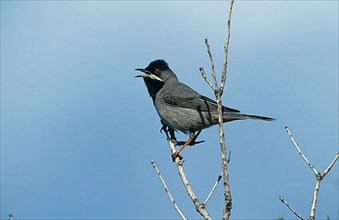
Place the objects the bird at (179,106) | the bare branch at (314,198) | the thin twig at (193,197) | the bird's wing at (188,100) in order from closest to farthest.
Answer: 1. the bare branch at (314,198)
2. the thin twig at (193,197)
3. the bird at (179,106)
4. the bird's wing at (188,100)

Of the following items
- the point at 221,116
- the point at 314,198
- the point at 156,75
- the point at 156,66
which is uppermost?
the point at 156,66

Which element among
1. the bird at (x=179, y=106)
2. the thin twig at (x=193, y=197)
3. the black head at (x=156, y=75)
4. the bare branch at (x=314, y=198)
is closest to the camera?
the bare branch at (x=314, y=198)

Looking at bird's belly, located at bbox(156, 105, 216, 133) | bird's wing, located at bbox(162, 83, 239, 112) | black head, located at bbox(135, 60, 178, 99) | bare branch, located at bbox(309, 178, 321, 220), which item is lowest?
bare branch, located at bbox(309, 178, 321, 220)

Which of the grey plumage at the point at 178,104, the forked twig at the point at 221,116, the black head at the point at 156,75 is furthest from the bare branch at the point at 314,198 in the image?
the black head at the point at 156,75

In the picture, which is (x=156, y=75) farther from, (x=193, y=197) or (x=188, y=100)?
(x=193, y=197)

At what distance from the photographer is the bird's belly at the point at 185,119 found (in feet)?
33.9

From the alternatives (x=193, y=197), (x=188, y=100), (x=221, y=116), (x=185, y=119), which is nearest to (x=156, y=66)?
(x=188, y=100)

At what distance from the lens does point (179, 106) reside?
10.7 meters

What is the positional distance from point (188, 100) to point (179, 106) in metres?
0.22

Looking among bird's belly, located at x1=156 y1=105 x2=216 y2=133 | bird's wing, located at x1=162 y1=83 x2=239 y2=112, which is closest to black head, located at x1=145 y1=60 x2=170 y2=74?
bird's wing, located at x1=162 y1=83 x2=239 y2=112

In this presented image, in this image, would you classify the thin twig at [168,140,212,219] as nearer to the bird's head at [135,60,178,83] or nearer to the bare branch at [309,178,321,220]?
the bare branch at [309,178,321,220]

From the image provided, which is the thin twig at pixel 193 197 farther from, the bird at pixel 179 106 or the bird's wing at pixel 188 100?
the bird's wing at pixel 188 100

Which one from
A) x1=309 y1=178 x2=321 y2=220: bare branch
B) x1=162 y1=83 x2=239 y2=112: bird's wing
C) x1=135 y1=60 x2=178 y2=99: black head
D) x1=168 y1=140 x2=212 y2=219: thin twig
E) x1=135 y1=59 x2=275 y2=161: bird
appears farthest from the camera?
x1=135 y1=60 x2=178 y2=99: black head

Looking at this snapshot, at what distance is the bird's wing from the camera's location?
10469mm
